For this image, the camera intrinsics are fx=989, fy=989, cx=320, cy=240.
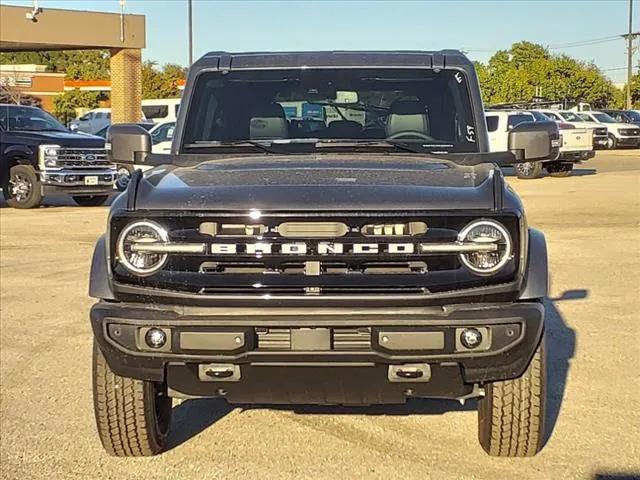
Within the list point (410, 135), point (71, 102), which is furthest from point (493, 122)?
point (71, 102)

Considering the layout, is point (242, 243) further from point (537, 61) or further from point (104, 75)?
point (104, 75)

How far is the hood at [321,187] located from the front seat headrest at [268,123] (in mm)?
697

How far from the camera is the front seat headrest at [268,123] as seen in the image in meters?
5.53

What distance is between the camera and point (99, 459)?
4.86 m

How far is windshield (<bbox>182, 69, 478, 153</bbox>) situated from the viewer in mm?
5504

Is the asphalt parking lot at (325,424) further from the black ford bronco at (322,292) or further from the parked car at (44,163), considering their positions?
the parked car at (44,163)

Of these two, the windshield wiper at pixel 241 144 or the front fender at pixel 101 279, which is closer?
the front fender at pixel 101 279

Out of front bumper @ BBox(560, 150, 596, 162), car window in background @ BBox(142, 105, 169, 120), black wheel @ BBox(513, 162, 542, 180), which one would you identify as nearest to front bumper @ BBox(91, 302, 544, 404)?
black wheel @ BBox(513, 162, 542, 180)

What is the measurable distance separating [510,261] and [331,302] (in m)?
0.75

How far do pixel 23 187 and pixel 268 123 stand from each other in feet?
43.0

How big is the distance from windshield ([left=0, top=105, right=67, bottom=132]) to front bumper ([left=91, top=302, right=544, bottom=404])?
47.4 ft

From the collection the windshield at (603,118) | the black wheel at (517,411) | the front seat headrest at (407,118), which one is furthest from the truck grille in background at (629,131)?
the black wheel at (517,411)

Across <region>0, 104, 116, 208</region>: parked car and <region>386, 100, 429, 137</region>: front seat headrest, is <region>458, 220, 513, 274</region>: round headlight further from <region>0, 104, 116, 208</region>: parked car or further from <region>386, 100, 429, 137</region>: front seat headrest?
<region>0, 104, 116, 208</region>: parked car

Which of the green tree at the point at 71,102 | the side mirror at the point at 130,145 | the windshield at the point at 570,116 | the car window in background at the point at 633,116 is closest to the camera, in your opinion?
the side mirror at the point at 130,145
